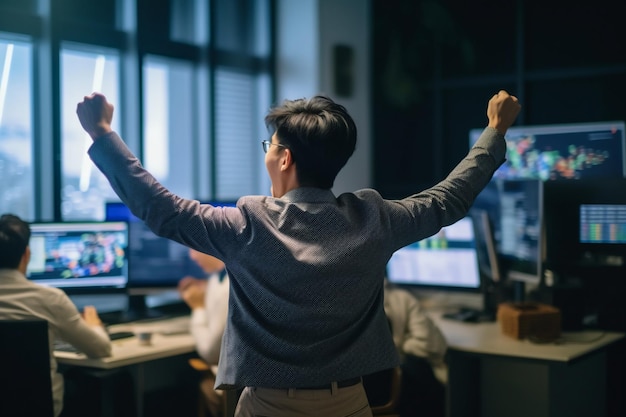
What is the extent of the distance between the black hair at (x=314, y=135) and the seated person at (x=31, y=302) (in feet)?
4.89

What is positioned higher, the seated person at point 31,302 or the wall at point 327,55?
the wall at point 327,55

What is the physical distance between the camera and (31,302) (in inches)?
107

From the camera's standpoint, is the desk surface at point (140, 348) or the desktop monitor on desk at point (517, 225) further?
the desktop monitor on desk at point (517, 225)

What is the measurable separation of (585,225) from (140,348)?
193 centimetres

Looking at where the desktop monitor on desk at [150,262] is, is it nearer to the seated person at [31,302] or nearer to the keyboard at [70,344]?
the keyboard at [70,344]

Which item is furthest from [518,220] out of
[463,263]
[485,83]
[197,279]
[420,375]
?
[485,83]

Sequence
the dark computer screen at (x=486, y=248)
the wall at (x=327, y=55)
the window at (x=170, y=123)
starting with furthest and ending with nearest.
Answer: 1. the wall at (x=327, y=55)
2. the window at (x=170, y=123)
3. the dark computer screen at (x=486, y=248)

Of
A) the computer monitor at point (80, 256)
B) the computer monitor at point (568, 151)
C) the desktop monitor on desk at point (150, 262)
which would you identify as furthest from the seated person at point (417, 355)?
the computer monitor at point (568, 151)

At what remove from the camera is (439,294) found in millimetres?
3846

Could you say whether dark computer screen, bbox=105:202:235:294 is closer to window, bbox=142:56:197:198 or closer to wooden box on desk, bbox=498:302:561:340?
window, bbox=142:56:197:198

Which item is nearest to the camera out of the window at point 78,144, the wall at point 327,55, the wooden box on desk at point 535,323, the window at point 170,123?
the wooden box on desk at point 535,323

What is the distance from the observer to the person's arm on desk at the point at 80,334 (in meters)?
2.77

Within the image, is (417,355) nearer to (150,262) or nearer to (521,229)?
(521,229)

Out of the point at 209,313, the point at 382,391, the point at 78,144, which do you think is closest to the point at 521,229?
the point at 382,391
